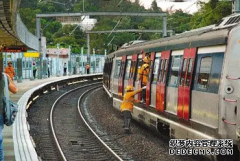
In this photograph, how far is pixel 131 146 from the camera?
1445 centimetres

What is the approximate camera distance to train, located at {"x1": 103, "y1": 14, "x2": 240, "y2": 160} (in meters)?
9.33

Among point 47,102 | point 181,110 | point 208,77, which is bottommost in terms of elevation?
point 47,102

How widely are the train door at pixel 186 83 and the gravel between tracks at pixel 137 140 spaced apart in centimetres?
110

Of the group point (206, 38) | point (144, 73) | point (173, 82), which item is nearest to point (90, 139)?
point (144, 73)

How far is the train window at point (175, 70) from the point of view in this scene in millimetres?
12945

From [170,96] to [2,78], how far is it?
6.07 m

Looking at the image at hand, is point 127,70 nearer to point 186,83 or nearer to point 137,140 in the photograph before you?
point 137,140

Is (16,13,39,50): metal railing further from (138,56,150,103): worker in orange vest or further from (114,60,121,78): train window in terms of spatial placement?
(138,56,150,103): worker in orange vest

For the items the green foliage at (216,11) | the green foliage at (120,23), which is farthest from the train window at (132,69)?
the green foliage at (216,11)

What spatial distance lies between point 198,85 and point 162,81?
3.05m

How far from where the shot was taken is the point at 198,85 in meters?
11.2

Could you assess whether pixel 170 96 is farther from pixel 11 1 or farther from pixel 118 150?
pixel 11 1

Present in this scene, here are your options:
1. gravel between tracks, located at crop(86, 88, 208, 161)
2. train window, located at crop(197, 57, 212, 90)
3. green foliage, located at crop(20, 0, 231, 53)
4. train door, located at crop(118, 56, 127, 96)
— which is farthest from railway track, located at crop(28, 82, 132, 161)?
green foliage, located at crop(20, 0, 231, 53)

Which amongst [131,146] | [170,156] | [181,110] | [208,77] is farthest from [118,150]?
[208,77]
